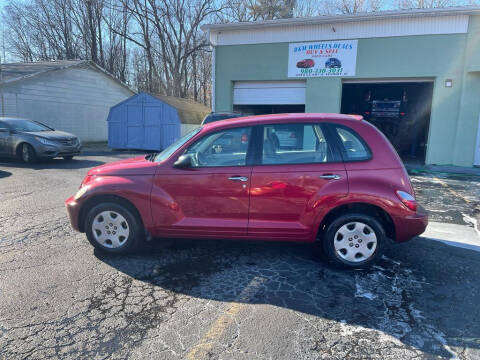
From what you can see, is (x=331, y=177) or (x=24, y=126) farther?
(x=24, y=126)

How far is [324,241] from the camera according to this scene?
3.78 m

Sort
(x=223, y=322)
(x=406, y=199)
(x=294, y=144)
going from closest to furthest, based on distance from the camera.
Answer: (x=223, y=322) → (x=406, y=199) → (x=294, y=144)

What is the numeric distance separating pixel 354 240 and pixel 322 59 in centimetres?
1098

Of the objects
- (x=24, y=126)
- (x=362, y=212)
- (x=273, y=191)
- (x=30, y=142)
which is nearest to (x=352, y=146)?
(x=362, y=212)

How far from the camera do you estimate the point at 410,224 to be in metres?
3.65

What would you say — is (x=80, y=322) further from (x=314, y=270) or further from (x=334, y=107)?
(x=334, y=107)

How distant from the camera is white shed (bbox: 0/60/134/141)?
60.0 ft

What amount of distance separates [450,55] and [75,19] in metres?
34.8

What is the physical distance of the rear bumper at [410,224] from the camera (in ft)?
11.9

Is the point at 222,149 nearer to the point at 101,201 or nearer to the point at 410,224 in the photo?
the point at 101,201

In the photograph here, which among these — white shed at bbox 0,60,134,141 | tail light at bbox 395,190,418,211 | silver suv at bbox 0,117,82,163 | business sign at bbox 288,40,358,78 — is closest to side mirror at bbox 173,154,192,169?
tail light at bbox 395,190,418,211

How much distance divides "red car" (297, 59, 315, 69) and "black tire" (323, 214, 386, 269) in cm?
1087

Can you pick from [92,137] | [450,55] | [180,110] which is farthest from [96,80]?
[450,55]

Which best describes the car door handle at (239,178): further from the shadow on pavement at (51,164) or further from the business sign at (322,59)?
the business sign at (322,59)
